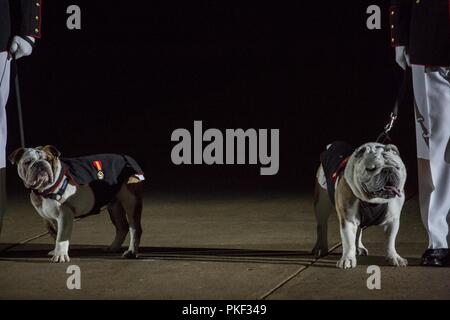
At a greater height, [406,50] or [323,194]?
[406,50]

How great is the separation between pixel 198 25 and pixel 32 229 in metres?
14.4

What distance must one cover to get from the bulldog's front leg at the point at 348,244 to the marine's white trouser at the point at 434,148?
1.83 feet

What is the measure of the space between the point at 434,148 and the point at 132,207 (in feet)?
6.82

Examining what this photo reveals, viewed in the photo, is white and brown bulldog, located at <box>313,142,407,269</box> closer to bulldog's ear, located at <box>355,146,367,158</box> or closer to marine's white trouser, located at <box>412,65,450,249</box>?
bulldog's ear, located at <box>355,146,367,158</box>

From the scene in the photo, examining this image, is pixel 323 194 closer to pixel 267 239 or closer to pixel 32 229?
pixel 267 239

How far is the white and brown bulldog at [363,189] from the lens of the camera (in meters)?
6.99

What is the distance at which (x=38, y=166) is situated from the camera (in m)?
7.38

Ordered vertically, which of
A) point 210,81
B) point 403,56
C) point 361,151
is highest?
point 403,56

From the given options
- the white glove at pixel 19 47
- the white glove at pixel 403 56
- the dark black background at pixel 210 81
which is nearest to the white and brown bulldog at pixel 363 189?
the white glove at pixel 403 56

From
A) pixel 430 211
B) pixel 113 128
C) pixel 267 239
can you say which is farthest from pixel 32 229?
pixel 113 128

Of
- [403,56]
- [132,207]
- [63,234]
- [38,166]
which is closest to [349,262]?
[403,56]

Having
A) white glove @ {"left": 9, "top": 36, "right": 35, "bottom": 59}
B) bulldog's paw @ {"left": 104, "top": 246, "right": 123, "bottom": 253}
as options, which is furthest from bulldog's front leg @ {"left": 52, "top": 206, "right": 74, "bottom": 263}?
white glove @ {"left": 9, "top": 36, "right": 35, "bottom": 59}

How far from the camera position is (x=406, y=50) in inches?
302

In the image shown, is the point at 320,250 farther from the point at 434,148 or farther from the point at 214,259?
the point at 434,148
